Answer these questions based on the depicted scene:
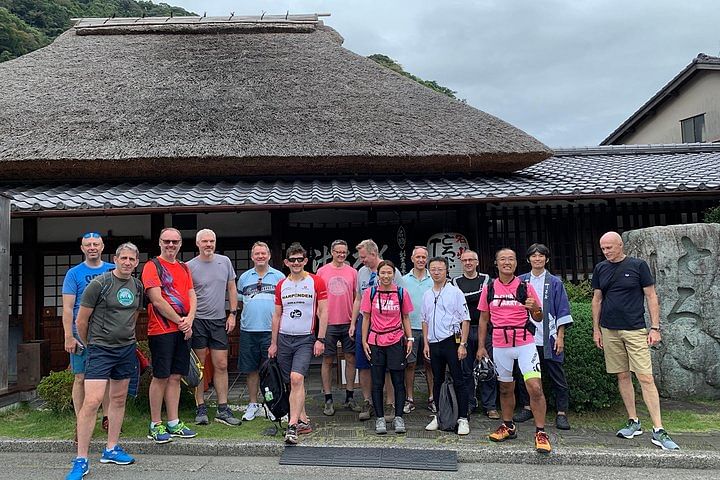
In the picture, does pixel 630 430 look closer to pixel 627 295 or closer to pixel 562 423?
pixel 562 423

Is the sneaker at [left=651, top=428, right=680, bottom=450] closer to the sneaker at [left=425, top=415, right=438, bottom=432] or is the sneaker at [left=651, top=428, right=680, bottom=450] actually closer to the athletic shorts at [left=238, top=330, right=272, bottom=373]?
the sneaker at [left=425, top=415, right=438, bottom=432]

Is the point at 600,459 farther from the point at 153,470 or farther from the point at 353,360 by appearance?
the point at 153,470

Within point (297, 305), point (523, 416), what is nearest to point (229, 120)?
point (297, 305)

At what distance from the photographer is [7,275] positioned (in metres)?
5.75

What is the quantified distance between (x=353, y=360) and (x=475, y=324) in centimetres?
137

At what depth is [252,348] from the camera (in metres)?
5.08

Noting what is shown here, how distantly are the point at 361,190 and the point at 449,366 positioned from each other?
11.5 ft

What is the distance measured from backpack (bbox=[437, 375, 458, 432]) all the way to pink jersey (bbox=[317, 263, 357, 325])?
1242mm

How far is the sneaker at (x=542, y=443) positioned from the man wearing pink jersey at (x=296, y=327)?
2034 mm

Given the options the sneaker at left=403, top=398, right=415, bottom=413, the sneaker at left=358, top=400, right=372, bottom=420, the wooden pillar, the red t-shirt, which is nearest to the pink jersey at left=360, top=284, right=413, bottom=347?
the sneaker at left=358, top=400, right=372, bottom=420

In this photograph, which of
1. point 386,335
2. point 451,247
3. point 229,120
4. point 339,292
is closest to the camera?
point 386,335

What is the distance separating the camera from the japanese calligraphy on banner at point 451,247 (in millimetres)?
7477

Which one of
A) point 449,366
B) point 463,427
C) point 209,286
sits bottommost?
point 463,427

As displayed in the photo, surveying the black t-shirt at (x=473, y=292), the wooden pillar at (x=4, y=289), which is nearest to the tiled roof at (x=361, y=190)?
the wooden pillar at (x=4, y=289)
